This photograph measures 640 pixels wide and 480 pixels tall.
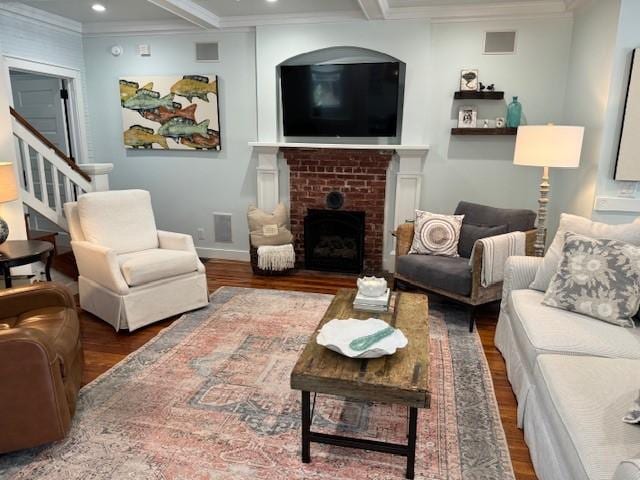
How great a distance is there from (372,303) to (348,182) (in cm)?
240

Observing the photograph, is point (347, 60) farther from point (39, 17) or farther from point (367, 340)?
point (367, 340)

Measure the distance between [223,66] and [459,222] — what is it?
2.94m

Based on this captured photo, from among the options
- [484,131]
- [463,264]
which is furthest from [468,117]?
[463,264]

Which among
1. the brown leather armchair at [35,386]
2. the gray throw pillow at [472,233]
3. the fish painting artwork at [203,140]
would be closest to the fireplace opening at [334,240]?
the gray throw pillow at [472,233]

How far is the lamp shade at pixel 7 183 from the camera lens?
2.98 meters

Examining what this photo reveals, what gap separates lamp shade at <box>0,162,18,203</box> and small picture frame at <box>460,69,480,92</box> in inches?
147

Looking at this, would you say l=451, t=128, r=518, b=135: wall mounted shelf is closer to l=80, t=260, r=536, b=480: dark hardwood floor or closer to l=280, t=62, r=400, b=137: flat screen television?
l=280, t=62, r=400, b=137: flat screen television

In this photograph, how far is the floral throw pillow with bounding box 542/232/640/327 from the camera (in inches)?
89.0

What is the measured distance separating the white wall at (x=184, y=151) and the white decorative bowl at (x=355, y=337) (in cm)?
311

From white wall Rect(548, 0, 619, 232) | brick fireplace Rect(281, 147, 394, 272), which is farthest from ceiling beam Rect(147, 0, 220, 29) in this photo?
white wall Rect(548, 0, 619, 232)

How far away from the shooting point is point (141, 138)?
5094 mm

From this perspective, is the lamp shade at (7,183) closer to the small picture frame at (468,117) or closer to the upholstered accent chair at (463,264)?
the upholstered accent chair at (463,264)

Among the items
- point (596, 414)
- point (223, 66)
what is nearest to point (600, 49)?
point (596, 414)

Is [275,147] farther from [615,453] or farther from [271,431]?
[615,453]
